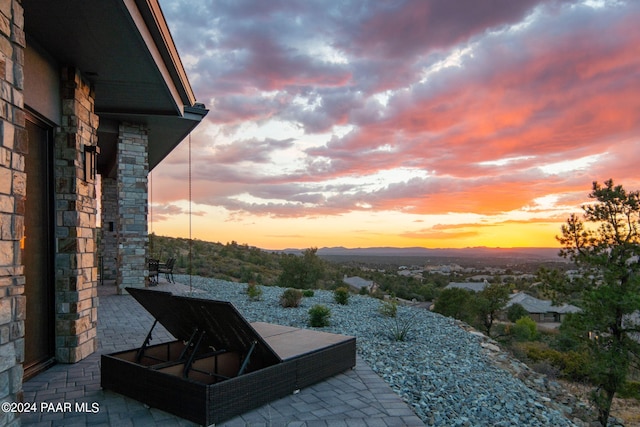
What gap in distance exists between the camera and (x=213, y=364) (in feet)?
12.8

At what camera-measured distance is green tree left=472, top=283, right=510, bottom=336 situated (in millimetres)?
17391

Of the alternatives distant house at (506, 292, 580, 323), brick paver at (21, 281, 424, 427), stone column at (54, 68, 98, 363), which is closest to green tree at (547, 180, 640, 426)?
brick paver at (21, 281, 424, 427)

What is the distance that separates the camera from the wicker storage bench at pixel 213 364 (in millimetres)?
3209

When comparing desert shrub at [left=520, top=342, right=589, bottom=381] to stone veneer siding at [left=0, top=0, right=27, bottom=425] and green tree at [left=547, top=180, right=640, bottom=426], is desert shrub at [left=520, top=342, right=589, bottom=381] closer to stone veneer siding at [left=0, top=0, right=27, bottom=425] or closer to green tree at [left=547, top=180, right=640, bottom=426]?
green tree at [left=547, top=180, right=640, bottom=426]

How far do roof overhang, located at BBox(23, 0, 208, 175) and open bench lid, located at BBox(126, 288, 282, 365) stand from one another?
259 centimetres

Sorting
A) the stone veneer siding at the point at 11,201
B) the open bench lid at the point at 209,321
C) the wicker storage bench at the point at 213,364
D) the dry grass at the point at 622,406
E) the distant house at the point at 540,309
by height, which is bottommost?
the distant house at the point at 540,309

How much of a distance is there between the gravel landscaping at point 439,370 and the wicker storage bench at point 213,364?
1.01 m

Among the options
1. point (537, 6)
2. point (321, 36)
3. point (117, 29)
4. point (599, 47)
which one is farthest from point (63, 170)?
point (599, 47)

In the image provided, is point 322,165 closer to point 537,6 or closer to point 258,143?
point 258,143

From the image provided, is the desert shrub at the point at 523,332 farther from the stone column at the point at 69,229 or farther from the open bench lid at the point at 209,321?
the stone column at the point at 69,229

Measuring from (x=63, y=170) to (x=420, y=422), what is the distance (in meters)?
4.73

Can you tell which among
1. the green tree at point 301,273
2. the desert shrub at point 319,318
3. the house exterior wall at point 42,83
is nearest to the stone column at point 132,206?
the desert shrub at point 319,318

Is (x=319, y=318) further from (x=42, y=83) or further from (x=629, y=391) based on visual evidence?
(x=629, y=391)

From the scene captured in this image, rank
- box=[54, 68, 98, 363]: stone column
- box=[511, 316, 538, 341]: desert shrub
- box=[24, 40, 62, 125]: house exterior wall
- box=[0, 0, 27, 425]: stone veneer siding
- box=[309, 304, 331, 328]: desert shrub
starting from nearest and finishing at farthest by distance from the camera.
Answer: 1. box=[0, 0, 27, 425]: stone veneer siding
2. box=[24, 40, 62, 125]: house exterior wall
3. box=[54, 68, 98, 363]: stone column
4. box=[309, 304, 331, 328]: desert shrub
5. box=[511, 316, 538, 341]: desert shrub
